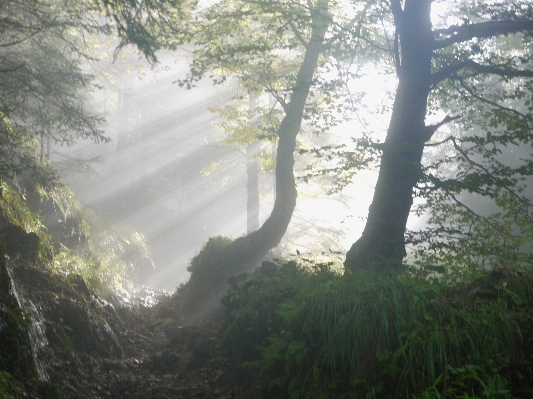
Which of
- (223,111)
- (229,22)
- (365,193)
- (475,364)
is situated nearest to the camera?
(475,364)

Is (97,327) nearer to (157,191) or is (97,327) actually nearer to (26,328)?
(26,328)

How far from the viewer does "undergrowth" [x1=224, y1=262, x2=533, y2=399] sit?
337 cm

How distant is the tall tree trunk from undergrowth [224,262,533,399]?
5.56ft

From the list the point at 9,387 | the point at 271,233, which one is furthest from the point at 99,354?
the point at 271,233

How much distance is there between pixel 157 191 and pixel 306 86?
2378 cm

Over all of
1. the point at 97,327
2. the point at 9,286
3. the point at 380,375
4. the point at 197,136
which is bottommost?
the point at 97,327

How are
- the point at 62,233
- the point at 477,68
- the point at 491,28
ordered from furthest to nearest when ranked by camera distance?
1. the point at 62,233
2. the point at 477,68
3. the point at 491,28

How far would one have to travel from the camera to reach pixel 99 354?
6.45 m

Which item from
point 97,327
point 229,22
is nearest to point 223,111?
point 229,22

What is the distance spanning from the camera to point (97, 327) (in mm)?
6891

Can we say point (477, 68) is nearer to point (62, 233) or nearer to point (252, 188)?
point (62, 233)

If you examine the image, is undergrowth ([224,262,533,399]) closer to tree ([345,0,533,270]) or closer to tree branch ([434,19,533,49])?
tree ([345,0,533,270])

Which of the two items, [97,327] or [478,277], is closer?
[478,277]

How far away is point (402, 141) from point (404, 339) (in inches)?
161
